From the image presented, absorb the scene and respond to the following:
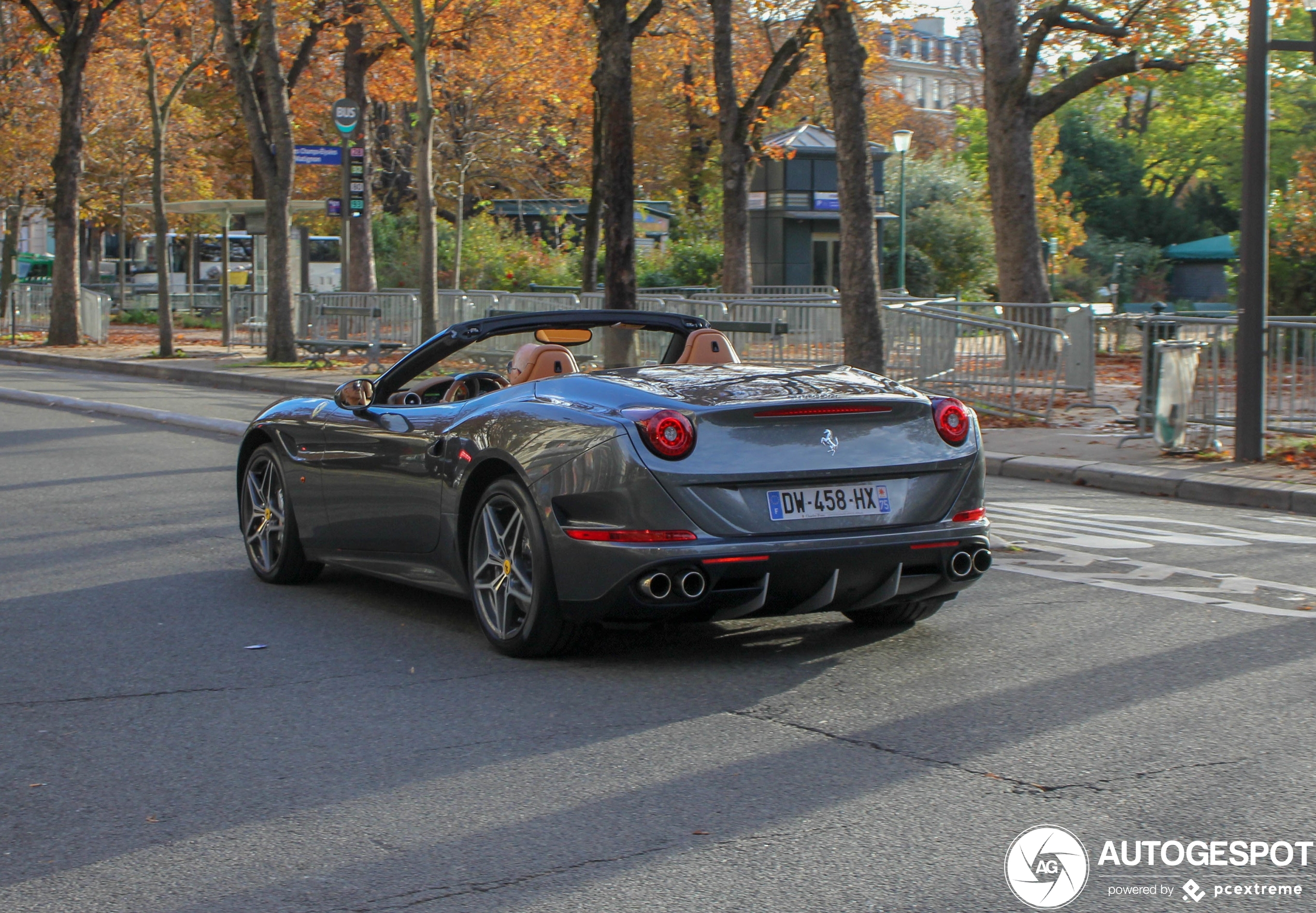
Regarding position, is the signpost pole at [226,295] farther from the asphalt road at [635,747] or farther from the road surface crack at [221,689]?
the road surface crack at [221,689]

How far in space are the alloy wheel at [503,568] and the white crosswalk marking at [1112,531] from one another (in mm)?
3975

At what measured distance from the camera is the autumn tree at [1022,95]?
2281 cm

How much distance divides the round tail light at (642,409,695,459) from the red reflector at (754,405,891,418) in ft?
0.91

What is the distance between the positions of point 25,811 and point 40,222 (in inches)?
3404

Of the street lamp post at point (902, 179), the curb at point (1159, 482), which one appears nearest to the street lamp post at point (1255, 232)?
the curb at point (1159, 482)

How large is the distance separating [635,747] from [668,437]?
1.20 meters

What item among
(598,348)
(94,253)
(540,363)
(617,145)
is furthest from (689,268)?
(540,363)

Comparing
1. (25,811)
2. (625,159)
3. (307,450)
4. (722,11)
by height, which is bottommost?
(25,811)

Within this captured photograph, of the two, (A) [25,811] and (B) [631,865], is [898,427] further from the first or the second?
(A) [25,811]

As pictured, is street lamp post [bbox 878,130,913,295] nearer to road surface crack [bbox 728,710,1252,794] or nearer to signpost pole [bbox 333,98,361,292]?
signpost pole [bbox 333,98,361,292]

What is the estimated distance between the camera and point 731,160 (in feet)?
99.1

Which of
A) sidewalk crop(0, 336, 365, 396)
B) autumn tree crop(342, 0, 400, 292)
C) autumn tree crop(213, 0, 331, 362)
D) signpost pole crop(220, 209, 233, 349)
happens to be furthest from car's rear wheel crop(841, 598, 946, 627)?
autumn tree crop(342, 0, 400, 292)

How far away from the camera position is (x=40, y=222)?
84.1 metres

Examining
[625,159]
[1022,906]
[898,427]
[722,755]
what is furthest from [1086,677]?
[625,159]
